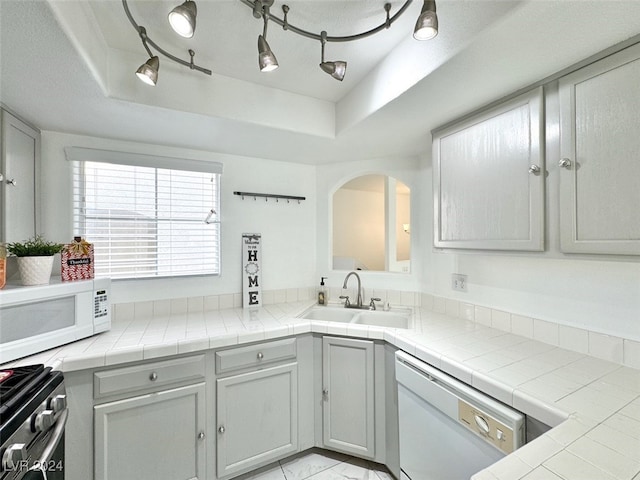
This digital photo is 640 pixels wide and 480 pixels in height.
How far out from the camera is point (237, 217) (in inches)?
90.4

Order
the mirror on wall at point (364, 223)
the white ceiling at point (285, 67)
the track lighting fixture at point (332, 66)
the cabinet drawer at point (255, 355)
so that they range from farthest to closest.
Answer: the mirror on wall at point (364, 223), the cabinet drawer at point (255, 355), the track lighting fixture at point (332, 66), the white ceiling at point (285, 67)

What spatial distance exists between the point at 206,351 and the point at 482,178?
169 centimetres

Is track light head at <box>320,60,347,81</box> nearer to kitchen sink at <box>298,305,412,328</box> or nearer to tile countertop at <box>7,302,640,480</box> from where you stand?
tile countertop at <box>7,302,640,480</box>

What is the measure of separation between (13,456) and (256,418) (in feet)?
3.54

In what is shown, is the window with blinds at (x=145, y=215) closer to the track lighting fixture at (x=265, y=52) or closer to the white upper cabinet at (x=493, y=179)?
the track lighting fixture at (x=265, y=52)

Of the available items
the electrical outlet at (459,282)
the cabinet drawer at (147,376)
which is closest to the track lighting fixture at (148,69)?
the cabinet drawer at (147,376)

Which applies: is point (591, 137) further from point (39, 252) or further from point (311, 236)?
point (39, 252)

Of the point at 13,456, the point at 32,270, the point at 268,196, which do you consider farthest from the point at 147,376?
the point at 268,196

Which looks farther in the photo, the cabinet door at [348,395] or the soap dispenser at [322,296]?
the soap dispenser at [322,296]

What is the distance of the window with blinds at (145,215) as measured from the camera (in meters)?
1.87

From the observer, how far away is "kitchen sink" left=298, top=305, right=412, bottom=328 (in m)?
2.07

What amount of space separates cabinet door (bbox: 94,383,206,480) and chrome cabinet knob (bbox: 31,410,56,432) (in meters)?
0.40

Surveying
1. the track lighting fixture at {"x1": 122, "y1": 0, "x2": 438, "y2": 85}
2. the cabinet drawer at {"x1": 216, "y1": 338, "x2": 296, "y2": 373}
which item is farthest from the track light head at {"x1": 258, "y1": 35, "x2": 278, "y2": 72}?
the cabinet drawer at {"x1": 216, "y1": 338, "x2": 296, "y2": 373}

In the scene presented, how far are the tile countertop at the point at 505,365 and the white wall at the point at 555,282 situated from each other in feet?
0.53
